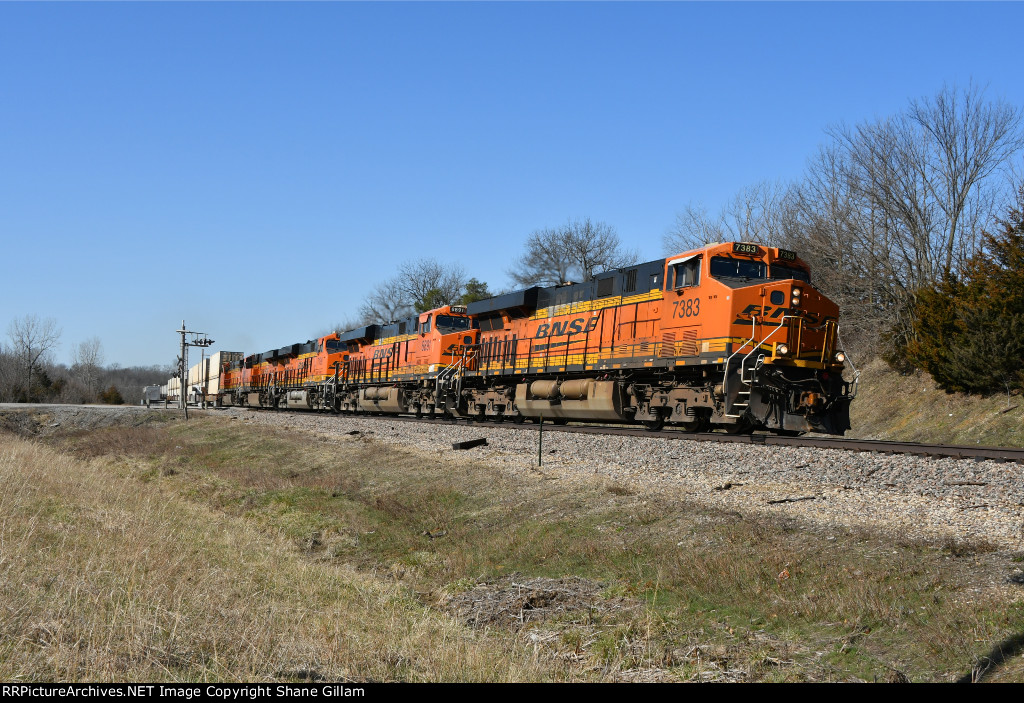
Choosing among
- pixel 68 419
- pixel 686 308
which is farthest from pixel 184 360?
pixel 686 308

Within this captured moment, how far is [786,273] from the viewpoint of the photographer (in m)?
17.0

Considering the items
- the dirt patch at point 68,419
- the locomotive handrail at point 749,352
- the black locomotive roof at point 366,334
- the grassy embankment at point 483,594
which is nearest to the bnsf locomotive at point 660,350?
the locomotive handrail at point 749,352

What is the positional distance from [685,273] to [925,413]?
13434mm

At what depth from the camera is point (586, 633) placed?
6.83 metres

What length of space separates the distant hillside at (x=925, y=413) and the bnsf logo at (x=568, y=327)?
1082 centimetres

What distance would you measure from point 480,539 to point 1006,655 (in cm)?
658

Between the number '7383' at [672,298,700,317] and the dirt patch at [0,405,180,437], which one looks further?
the dirt patch at [0,405,180,437]

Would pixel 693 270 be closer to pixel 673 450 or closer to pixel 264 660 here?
pixel 673 450

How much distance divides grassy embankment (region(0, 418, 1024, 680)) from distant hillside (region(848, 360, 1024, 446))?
1607cm

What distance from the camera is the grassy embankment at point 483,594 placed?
5703 mm

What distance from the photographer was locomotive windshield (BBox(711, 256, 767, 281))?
1670 centimetres

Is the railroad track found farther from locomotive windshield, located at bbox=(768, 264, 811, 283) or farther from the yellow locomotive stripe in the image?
locomotive windshield, located at bbox=(768, 264, 811, 283)


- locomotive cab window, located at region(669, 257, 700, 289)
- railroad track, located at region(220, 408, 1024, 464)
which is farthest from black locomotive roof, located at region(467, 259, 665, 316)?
railroad track, located at region(220, 408, 1024, 464)
